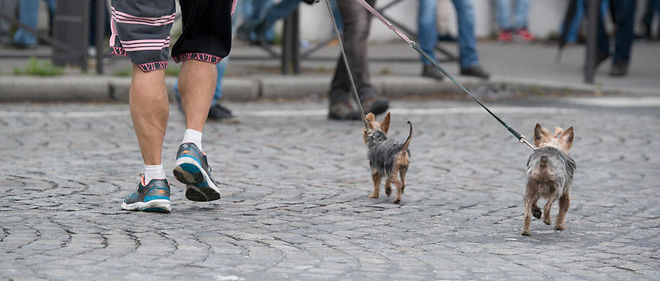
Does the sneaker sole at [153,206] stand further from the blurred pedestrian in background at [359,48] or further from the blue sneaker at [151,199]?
the blurred pedestrian in background at [359,48]

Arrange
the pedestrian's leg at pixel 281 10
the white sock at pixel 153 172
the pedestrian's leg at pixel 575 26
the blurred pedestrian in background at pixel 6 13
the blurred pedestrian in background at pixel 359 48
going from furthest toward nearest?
the pedestrian's leg at pixel 575 26, the blurred pedestrian in background at pixel 6 13, the pedestrian's leg at pixel 281 10, the blurred pedestrian in background at pixel 359 48, the white sock at pixel 153 172

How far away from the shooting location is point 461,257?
371 cm

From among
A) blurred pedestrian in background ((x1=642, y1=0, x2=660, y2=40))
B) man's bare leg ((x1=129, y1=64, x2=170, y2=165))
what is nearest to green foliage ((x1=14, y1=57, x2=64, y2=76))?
man's bare leg ((x1=129, y1=64, x2=170, y2=165))

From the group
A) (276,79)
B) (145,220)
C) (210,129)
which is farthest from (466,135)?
(145,220)

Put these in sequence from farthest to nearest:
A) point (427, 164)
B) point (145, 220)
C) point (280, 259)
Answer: point (427, 164), point (145, 220), point (280, 259)

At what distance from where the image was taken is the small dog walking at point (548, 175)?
155 inches

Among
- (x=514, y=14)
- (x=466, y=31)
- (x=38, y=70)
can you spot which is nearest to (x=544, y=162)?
(x=38, y=70)

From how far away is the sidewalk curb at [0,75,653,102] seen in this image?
8.73m

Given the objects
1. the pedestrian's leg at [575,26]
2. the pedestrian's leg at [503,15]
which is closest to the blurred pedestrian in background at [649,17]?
the pedestrian's leg at [575,26]

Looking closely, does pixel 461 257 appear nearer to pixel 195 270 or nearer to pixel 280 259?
pixel 280 259

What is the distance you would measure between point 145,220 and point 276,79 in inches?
220

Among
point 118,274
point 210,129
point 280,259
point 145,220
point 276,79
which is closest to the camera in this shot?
point 118,274

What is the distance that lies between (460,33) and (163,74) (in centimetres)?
613

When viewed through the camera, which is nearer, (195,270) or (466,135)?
(195,270)
